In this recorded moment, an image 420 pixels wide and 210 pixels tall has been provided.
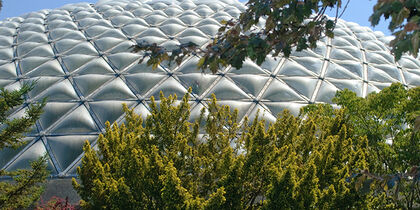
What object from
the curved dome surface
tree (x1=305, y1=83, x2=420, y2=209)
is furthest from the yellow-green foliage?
the curved dome surface

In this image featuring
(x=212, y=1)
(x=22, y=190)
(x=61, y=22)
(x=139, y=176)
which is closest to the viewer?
(x=139, y=176)

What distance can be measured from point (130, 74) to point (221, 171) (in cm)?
982

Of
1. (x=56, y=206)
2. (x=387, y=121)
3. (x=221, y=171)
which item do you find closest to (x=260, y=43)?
(x=221, y=171)

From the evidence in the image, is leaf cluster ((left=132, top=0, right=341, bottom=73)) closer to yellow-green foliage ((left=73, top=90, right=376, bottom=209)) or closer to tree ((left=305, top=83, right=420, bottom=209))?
yellow-green foliage ((left=73, top=90, right=376, bottom=209))

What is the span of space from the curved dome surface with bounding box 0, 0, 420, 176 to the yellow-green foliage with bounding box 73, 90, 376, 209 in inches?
184

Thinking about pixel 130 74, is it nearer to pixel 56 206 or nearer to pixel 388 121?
pixel 56 206

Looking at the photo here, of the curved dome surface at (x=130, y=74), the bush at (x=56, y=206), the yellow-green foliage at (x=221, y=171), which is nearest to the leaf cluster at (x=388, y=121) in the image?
the yellow-green foliage at (x=221, y=171)

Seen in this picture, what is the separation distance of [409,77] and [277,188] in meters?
16.9

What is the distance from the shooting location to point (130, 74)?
604 inches

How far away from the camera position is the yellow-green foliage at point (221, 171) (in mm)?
5469

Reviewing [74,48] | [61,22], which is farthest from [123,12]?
[74,48]

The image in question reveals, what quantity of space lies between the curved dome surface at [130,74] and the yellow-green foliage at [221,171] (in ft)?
15.3

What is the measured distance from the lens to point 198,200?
18.6 ft

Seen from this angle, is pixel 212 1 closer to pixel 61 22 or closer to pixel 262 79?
→ pixel 61 22
